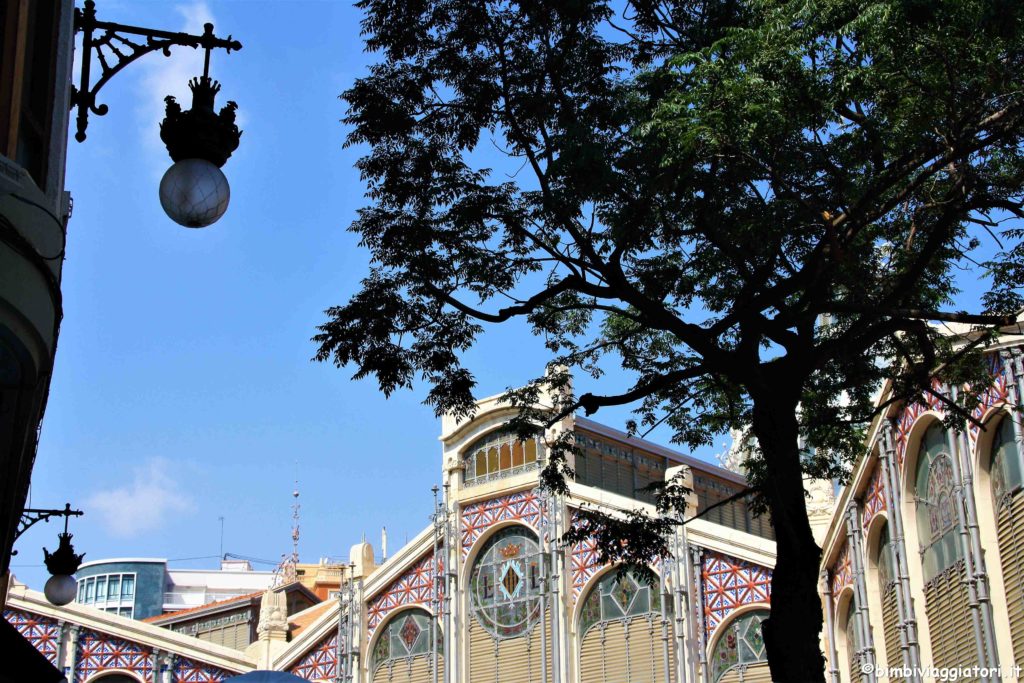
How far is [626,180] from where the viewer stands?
37.0ft

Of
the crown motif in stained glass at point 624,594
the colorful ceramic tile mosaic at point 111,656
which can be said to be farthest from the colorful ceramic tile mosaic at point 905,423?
the colorful ceramic tile mosaic at point 111,656

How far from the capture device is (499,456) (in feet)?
102

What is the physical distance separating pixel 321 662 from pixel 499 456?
7.08 metres

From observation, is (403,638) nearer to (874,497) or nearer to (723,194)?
(874,497)

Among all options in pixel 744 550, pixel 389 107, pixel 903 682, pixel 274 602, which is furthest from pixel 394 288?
pixel 274 602

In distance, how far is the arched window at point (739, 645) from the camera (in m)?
26.2

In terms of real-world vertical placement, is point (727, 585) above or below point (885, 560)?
above

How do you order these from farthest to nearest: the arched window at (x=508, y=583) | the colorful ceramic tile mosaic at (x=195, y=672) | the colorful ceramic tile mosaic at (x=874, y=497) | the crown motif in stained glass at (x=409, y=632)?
the colorful ceramic tile mosaic at (x=195, y=672)
the crown motif in stained glass at (x=409, y=632)
the arched window at (x=508, y=583)
the colorful ceramic tile mosaic at (x=874, y=497)

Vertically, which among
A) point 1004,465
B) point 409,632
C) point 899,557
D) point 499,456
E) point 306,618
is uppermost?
point 499,456

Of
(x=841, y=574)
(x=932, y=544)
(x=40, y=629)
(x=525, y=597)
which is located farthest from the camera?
(x=40, y=629)

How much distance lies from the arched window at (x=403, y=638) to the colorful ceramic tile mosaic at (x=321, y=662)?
1110 mm

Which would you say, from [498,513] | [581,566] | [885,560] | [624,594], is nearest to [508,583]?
[498,513]

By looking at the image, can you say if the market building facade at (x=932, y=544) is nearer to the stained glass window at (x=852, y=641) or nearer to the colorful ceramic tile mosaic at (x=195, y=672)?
the stained glass window at (x=852, y=641)

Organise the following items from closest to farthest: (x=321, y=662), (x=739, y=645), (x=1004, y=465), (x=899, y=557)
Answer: (x=1004, y=465) → (x=899, y=557) → (x=739, y=645) → (x=321, y=662)
